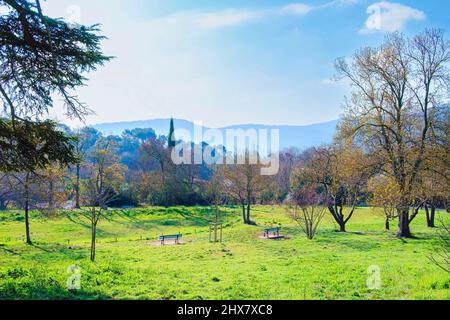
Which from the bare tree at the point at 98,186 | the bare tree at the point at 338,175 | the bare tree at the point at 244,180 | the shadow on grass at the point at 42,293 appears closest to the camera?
the shadow on grass at the point at 42,293

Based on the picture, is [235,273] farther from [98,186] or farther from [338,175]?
[338,175]

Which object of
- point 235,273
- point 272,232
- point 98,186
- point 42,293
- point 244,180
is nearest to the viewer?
point 42,293

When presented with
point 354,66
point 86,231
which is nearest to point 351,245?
point 354,66

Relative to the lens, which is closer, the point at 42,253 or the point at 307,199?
the point at 42,253

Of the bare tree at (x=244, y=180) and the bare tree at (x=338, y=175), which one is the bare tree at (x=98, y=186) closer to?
the bare tree at (x=244, y=180)

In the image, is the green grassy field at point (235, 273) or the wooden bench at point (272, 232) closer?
the green grassy field at point (235, 273)

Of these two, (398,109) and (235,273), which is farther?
(398,109)

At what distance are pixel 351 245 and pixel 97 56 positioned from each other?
15.3 m

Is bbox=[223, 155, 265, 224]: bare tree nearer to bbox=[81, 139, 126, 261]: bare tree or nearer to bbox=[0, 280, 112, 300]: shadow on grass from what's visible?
bbox=[81, 139, 126, 261]: bare tree

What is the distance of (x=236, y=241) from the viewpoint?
21062 millimetres

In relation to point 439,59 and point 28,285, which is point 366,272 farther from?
point 439,59

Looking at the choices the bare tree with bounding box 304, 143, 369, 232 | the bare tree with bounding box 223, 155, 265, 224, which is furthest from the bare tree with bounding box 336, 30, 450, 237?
the bare tree with bounding box 223, 155, 265, 224

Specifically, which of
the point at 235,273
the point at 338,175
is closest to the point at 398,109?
the point at 338,175

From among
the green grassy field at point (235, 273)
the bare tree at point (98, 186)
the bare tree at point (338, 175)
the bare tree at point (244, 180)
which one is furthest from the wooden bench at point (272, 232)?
the bare tree at point (98, 186)
